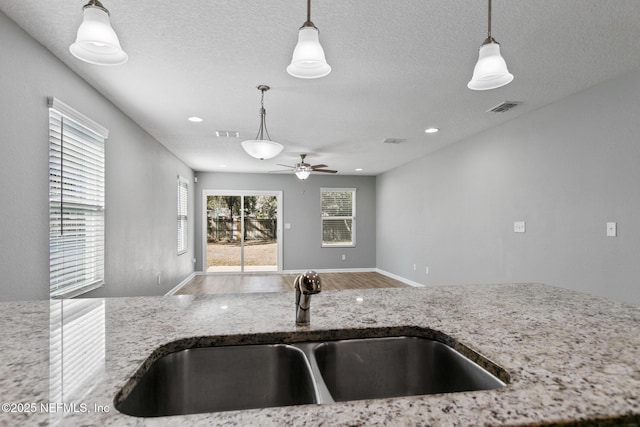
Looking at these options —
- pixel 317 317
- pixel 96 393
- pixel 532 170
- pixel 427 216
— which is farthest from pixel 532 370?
pixel 427 216

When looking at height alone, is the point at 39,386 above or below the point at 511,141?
below

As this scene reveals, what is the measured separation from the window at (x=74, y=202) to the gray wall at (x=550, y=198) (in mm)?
4412

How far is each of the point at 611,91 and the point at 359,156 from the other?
12.1ft

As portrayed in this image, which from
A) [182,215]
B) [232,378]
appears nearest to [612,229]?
[232,378]

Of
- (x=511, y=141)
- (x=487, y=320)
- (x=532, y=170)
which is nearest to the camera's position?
(x=487, y=320)

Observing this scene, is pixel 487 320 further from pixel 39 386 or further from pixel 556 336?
pixel 39 386

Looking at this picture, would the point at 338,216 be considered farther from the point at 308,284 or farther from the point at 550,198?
the point at 308,284

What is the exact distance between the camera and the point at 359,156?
241 inches

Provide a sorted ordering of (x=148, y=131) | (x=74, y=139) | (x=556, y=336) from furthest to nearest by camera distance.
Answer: (x=148, y=131) < (x=74, y=139) < (x=556, y=336)

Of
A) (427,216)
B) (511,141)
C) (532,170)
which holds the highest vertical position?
(511,141)

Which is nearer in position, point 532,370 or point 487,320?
point 532,370

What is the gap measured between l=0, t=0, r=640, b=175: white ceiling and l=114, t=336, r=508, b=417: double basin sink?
5.82 feet

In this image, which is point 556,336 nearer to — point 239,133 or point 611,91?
point 611,91

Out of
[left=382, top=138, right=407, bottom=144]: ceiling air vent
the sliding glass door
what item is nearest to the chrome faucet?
[left=382, top=138, right=407, bottom=144]: ceiling air vent
